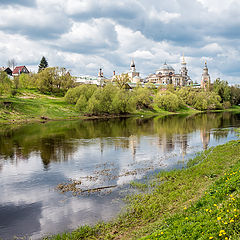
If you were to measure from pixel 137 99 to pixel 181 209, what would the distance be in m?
94.0

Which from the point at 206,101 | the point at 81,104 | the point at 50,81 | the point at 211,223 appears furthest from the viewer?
the point at 206,101

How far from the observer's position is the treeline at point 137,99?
86.8 meters

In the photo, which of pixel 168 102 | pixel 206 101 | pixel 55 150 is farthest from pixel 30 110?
pixel 206 101

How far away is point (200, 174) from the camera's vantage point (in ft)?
60.1

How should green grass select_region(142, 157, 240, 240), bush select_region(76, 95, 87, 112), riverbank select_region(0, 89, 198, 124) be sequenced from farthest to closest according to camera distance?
1. bush select_region(76, 95, 87, 112)
2. riverbank select_region(0, 89, 198, 124)
3. green grass select_region(142, 157, 240, 240)

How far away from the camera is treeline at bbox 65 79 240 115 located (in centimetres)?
8681

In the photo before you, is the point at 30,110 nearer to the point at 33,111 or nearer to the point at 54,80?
the point at 33,111

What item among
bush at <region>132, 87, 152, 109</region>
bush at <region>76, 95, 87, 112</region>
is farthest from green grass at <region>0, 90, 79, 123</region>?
bush at <region>132, 87, 152, 109</region>

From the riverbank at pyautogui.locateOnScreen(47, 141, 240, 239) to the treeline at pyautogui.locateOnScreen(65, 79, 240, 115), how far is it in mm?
66800

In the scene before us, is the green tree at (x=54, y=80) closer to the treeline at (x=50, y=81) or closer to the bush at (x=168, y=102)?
the treeline at (x=50, y=81)

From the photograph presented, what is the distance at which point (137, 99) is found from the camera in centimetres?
10519

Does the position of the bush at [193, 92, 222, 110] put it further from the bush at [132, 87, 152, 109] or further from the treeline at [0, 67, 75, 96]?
the treeline at [0, 67, 75, 96]

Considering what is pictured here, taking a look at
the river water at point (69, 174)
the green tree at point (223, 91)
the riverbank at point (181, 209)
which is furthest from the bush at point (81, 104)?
the green tree at point (223, 91)

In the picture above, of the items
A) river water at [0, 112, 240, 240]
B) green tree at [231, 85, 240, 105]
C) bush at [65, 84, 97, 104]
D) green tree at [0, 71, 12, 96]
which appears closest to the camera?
river water at [0, 112, 240, 240]
